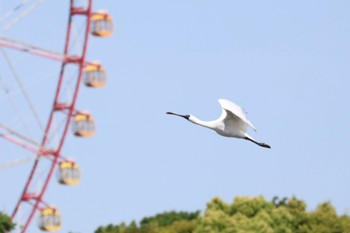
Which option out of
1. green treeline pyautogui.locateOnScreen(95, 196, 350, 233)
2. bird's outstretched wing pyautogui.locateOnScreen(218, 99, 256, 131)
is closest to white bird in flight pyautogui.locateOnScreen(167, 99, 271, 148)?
bird's outstretched wing pyautogui.locateOnScreen(218, 99, 256, 131)

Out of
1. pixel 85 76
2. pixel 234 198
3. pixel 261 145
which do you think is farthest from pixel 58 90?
pixel 234 198

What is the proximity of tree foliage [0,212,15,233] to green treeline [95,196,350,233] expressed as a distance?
7504mm

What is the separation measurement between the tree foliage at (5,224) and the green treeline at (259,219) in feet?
24.6

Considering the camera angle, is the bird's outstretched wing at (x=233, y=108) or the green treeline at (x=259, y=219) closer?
the bird's outstretched wing at (x=233, y=108)

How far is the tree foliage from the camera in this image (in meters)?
174

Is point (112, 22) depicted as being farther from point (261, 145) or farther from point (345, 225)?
point (345, 225)

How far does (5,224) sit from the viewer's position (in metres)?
174

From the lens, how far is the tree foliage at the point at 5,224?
570ft

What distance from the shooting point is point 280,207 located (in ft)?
588

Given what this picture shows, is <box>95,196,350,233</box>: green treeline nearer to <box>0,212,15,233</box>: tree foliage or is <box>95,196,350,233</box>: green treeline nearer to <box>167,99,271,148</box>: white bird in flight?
<box>0,212,15,233</box>: tree foliage

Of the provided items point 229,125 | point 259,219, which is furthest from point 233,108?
point 259,219

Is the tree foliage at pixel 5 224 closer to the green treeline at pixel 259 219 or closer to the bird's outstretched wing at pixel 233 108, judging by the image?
the green treeline at pixel 259 219

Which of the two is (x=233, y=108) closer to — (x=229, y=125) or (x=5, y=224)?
(x=229, y=125)

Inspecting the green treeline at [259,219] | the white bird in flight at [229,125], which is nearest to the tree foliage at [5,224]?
the green treeline at [259,219]
